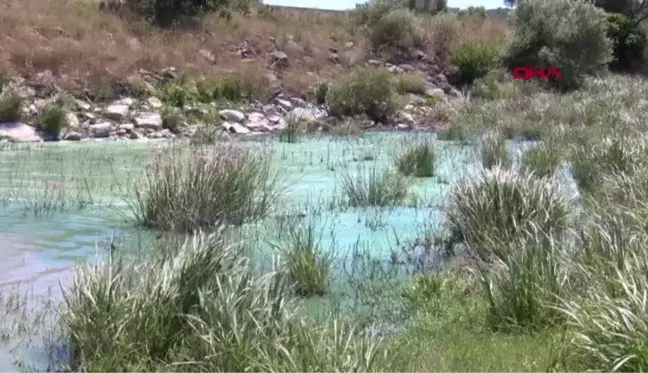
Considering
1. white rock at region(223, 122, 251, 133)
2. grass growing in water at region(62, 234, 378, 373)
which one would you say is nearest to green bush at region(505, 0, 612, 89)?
white rock at region(223, 122, 251, 133)

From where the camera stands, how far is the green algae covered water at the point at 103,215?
6.64 metres

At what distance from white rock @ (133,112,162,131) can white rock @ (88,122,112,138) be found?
2.62 ft

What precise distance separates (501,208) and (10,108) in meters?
14.7

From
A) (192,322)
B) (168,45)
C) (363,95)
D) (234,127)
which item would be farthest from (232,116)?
(192,322)

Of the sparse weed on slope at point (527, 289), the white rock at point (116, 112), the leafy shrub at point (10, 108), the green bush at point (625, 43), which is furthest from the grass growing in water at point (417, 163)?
the green bush at point (625, 43)

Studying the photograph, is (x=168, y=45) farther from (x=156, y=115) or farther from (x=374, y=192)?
(x=374, y=192)

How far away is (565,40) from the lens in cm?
3111

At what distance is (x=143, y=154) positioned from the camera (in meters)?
15.6

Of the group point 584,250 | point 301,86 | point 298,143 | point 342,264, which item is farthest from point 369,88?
point 584,250

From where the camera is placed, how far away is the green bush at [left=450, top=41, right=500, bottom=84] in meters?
33.5

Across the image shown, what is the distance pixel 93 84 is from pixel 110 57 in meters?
2.45

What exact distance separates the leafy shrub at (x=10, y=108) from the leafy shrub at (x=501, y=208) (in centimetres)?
1405

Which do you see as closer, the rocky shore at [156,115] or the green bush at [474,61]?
the rocky shore at [156,115]

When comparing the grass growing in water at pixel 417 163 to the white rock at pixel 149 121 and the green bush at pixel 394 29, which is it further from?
the green bush at pixel 394 29
